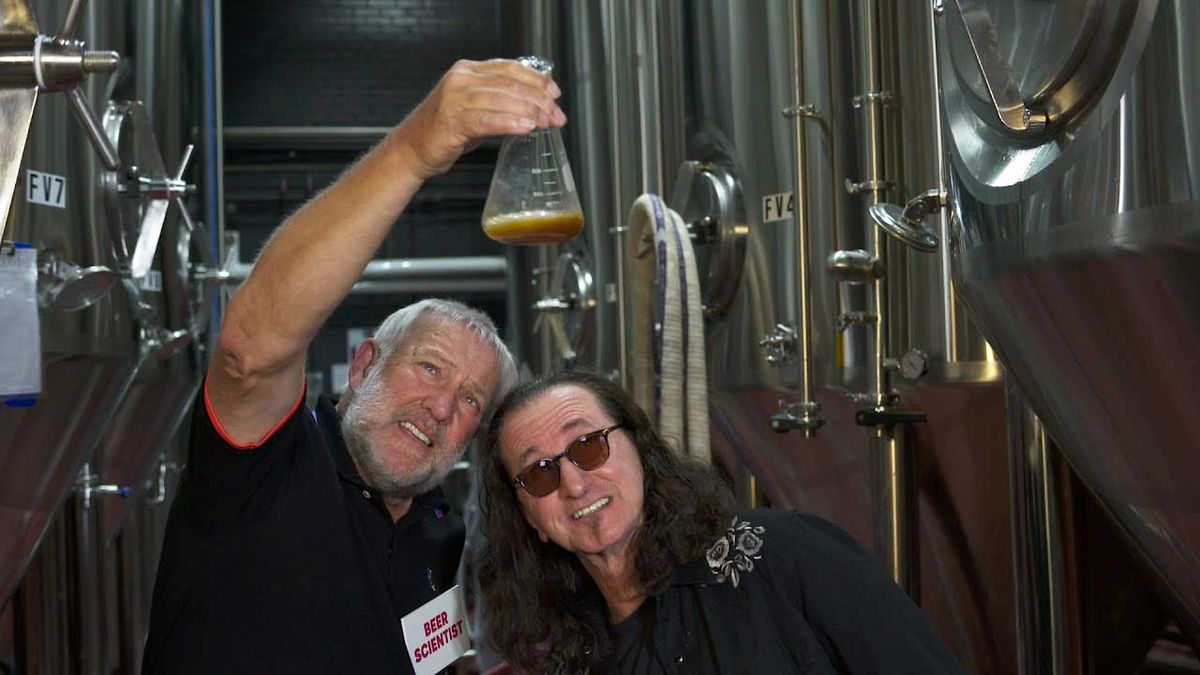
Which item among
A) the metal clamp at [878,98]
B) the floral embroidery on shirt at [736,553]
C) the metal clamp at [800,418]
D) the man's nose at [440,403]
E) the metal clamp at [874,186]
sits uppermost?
the metal clamp at [878,98]

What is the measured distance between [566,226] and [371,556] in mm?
596

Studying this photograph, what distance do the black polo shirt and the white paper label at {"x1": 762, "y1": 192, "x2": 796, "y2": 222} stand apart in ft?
4.31

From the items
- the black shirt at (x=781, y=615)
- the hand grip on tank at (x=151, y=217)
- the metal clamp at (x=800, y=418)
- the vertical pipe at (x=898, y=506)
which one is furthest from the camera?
the hand grip on tank at (x=151, y=217)

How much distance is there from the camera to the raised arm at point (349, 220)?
4.56 feet

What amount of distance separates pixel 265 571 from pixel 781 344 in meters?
1.40

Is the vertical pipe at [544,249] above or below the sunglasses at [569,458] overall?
above

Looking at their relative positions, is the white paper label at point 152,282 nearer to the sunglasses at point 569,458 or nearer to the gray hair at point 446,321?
the gray hair at point 446,321

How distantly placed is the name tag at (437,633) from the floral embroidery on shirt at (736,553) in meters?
0.53

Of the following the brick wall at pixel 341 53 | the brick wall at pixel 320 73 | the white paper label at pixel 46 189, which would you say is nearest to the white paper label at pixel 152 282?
the white paper label at pixel 46 189

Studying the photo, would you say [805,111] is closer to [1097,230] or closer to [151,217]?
[1097,230]

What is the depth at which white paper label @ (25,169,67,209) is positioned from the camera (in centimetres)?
273

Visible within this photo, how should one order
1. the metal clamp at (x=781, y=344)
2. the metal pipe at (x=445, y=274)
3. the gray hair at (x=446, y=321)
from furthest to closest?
the metal pipe at (x=445, y=274) → the metal clamp at (x=781, y=344) → the gray hair at (x=446, y=321)

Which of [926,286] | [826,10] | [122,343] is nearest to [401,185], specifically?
[926,286]

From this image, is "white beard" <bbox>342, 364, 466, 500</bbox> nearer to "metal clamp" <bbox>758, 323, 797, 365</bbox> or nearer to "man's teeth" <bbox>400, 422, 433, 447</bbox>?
"man's teeth" <bbox>400, 422, 433, 447</bbox>
